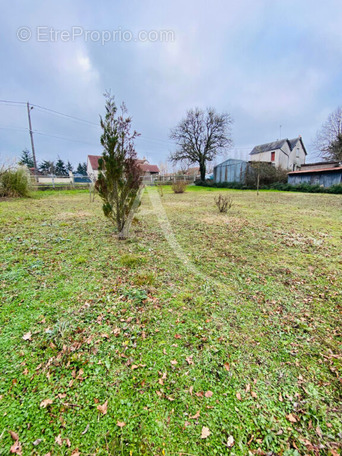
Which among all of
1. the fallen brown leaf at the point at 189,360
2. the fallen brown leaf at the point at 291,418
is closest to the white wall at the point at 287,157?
the fallen brown leaf at the point at 189,360

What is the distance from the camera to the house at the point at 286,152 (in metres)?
28.4

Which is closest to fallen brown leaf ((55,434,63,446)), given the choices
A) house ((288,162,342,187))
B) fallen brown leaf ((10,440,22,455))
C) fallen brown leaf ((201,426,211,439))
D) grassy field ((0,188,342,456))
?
grassy field ((0,188,342,456))

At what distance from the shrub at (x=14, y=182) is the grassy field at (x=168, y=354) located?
9.04m

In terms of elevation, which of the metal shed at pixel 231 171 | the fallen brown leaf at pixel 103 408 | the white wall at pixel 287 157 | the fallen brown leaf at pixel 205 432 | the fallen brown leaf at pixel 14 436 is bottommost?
the fallen brown leaf at pixel 205 432

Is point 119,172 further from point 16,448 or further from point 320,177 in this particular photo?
point 320,177

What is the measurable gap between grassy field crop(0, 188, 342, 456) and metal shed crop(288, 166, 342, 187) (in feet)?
57.5

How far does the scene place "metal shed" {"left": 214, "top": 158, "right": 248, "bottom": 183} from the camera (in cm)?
2266

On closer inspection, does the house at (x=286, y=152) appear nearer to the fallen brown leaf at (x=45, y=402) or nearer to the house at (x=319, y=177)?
the house at (x=319, y=177)

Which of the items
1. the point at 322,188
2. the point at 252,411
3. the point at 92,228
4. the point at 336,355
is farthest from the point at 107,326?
the point at 322,188

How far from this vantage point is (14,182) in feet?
33.6

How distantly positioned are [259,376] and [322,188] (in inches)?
779

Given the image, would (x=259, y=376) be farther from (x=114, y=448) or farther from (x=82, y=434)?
(x=82, y=434)

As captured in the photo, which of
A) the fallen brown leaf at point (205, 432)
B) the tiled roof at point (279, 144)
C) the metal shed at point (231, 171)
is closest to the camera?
the fallen brown leaf at point (205, 432)

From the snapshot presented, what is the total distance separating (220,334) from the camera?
199cm
